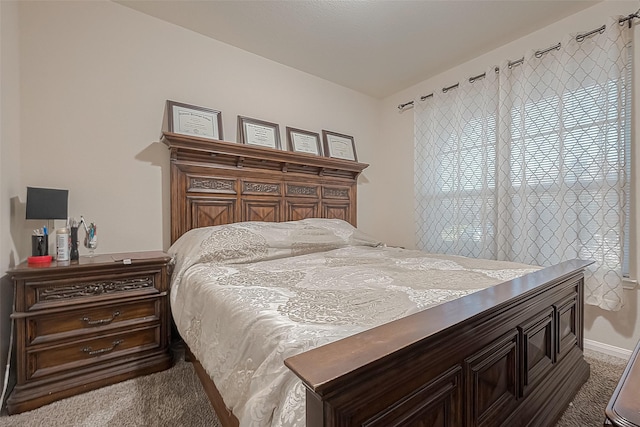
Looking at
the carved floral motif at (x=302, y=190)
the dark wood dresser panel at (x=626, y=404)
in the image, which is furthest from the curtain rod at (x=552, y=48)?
the dark wood dresser panel at (x=626, y=404)

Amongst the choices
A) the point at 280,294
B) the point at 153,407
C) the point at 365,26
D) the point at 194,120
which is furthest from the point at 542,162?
the point at 153,407

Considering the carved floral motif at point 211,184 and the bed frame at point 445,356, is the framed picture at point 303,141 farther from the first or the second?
the carved floral motif at point 211,184

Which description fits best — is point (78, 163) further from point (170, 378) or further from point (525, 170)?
point (525, 170)

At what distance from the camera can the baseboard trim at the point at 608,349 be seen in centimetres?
200

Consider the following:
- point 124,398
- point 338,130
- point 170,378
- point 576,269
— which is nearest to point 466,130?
point 338,130

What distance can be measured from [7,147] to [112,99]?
745mm

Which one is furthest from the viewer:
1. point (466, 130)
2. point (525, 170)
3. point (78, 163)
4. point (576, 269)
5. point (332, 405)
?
point (466, 130)

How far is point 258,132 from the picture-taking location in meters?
2.79

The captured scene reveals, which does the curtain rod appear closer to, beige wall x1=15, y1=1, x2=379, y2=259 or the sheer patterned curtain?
the sheer patterned curtain

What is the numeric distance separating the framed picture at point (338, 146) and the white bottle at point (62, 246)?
241 centimetres

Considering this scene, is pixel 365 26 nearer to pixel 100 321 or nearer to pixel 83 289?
pixel 83 289

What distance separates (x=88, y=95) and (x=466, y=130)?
329cm

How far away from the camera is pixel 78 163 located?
2.01m

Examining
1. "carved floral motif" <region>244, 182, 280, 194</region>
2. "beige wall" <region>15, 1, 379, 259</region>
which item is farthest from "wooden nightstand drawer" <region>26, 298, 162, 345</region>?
"carved floral motif" <region>244, 182, 280, 194</region>
